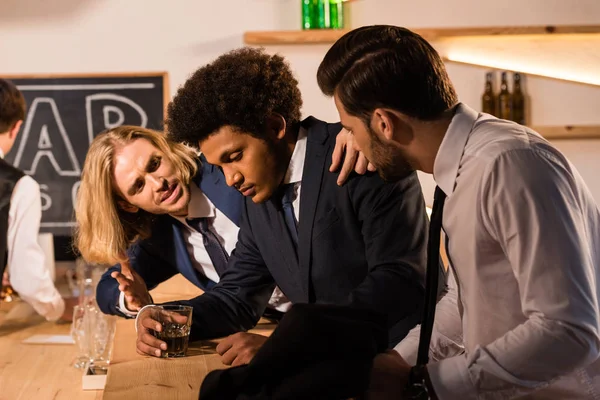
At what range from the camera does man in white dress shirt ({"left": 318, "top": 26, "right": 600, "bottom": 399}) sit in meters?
1.12

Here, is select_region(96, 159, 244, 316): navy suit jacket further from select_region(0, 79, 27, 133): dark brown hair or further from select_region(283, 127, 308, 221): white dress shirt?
select_region(0, 79, 27, 133): dark brown hair

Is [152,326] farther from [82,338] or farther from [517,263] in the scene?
[82,338]

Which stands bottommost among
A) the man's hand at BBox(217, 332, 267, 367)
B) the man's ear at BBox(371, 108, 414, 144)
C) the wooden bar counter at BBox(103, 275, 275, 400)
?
the wooden bar counter at BBox(103, 275, 275, 400)

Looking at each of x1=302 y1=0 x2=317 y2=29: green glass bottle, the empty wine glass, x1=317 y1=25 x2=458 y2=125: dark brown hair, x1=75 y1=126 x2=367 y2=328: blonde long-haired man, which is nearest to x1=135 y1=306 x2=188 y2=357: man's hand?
x1=75 y1=126 x2=367 y2=328: blonde long-haired man

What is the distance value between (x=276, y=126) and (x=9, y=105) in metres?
3.01

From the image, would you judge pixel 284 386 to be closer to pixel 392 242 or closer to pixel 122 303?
pixel 392 242

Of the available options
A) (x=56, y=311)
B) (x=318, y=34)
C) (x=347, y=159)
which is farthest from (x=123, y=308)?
(x=318, y=34)

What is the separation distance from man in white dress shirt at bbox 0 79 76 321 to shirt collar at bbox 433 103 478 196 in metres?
3.11

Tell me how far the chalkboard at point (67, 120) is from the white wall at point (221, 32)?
10cm

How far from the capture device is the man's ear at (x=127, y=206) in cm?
253

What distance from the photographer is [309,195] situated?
1866mm

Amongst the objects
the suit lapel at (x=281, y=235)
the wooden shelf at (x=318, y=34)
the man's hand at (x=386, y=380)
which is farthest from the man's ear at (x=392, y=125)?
the wooden shelf at (x=318, y=34)

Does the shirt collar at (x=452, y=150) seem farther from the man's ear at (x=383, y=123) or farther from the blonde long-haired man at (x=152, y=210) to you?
the blonde long-haired man at (x=152, y=210)

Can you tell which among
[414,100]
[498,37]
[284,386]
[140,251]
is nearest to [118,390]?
[284,386]
